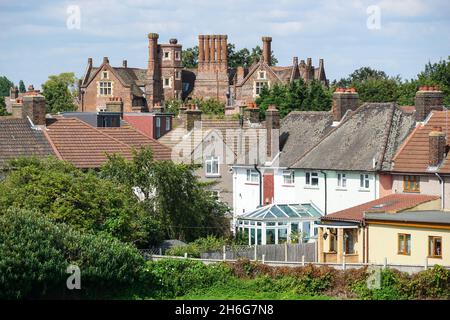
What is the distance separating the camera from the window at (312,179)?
66812 mm

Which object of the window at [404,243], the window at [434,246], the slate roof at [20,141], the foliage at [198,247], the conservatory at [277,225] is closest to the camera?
the window at [434,246]

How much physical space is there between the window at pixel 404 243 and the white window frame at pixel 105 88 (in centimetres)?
8513

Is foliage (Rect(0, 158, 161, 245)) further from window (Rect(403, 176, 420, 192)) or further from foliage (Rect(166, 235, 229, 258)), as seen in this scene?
window (Rect(403, 176, 420, 192))

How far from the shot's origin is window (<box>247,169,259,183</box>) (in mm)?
70750

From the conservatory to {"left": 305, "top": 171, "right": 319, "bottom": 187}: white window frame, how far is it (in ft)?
7.24

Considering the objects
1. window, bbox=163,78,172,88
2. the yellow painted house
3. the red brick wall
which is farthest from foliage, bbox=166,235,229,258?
window, bbox=163,78,172,88

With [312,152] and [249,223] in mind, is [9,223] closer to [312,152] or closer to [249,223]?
[249,223]

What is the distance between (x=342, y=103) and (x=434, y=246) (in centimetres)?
1703

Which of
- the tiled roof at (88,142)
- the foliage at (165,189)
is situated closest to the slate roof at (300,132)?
the tiled roof at (88,142)

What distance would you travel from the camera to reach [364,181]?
63750mm

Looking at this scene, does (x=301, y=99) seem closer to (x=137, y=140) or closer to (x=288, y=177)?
(x=137, y=140)

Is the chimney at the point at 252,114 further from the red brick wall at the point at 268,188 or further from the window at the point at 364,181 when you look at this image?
the window at the point at 364,181

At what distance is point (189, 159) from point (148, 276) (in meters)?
21.5

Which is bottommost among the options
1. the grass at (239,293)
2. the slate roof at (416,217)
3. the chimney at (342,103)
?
the grass at (239,293)
